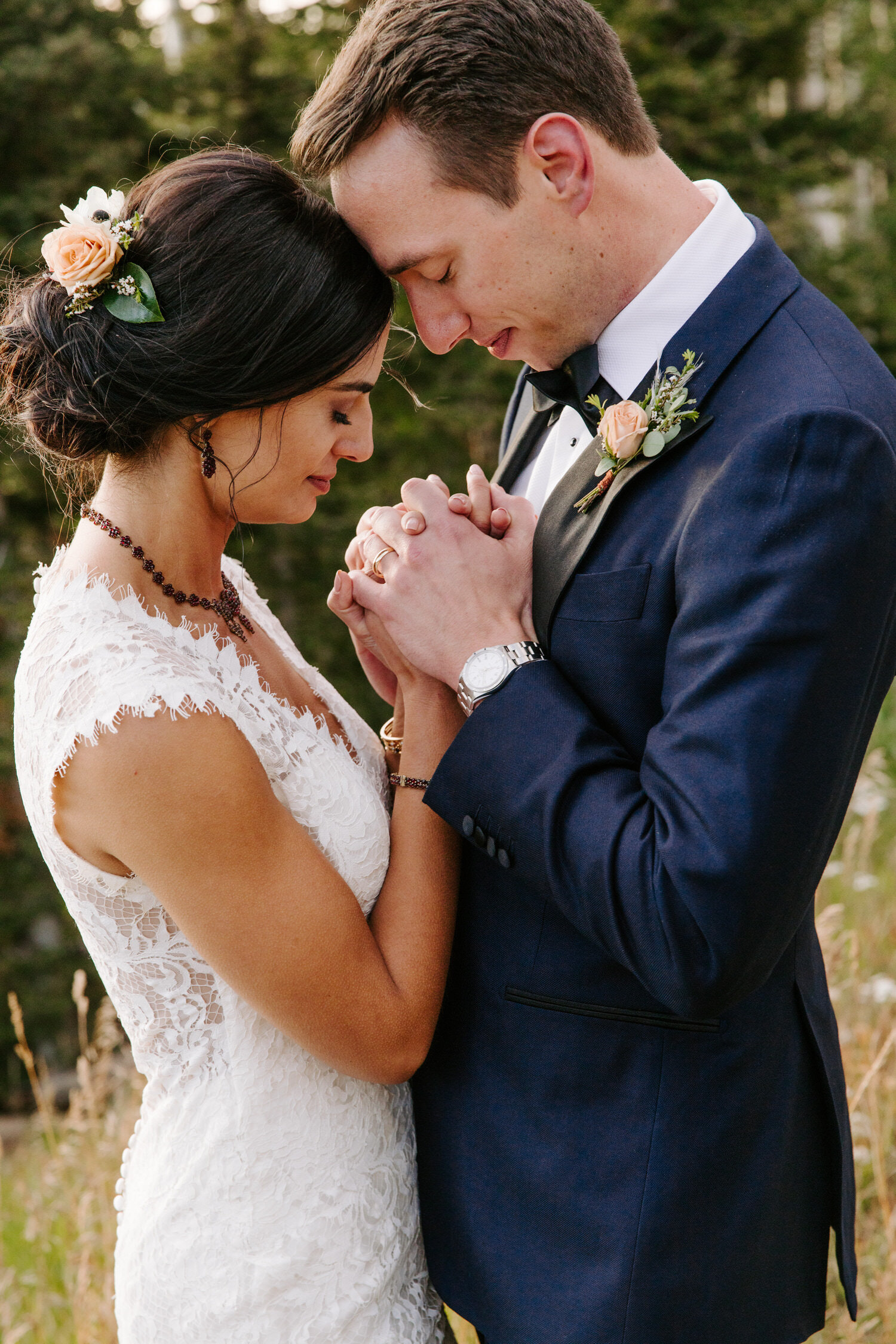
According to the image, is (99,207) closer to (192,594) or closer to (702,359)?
(192,594)

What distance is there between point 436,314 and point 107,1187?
2675 millimetres

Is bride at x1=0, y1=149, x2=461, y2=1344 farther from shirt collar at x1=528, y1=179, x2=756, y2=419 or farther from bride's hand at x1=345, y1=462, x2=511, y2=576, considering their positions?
shirt collar at x1=528, y1=179, x2=756, y2=419

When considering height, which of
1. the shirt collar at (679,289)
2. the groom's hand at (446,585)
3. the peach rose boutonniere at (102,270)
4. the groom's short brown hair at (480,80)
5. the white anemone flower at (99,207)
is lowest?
the groom's hand at (446,585)

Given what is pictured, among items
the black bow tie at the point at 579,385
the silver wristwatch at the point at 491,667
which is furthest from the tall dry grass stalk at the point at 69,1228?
the black bow tie at the point at 579,385

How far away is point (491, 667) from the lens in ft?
5.43

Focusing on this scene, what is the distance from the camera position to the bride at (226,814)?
1.69 m

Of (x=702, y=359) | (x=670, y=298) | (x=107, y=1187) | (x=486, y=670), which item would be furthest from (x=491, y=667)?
(x=107, y=1187)

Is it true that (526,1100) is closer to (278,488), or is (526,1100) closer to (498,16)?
(278,488)

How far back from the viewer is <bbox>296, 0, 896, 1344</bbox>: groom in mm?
1386

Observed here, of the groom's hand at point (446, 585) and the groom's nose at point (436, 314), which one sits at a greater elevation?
the groom's nose at point (436, 314)

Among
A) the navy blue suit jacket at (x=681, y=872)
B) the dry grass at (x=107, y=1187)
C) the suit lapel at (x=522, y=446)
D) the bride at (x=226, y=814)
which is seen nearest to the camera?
the navy blue suit jacket at (x=681, y=872)

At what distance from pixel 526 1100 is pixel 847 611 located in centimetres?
92

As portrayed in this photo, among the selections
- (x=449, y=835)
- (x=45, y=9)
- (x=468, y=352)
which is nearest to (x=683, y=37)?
(x=468, y=352)

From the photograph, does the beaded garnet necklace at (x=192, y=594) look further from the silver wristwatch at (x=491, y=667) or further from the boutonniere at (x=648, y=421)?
the boutonniere at (x=648, y=421)
